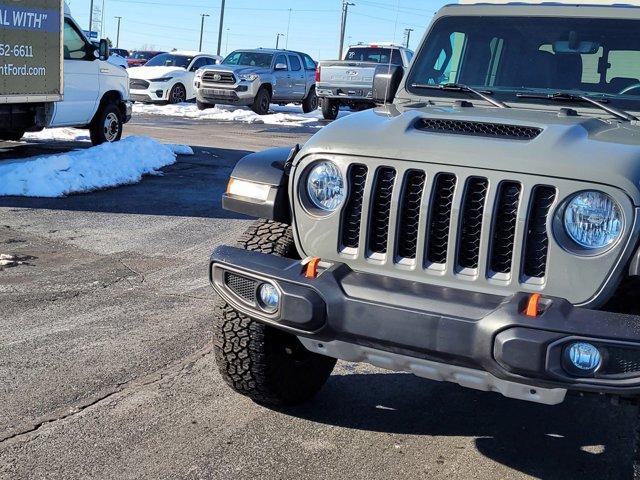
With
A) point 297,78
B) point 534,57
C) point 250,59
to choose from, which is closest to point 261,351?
point 534,57

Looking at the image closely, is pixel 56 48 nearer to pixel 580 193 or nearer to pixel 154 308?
pixel 154 308

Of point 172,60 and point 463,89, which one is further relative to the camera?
point 172,60

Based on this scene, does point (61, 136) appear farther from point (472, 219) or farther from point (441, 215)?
Result: point (472, 219)

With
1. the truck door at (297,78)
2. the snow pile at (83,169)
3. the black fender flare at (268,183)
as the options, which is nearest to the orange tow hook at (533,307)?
the black fender flare at (268,183)

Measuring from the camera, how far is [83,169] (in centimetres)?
1030

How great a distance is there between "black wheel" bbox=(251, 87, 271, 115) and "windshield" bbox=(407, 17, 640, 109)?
18.7 meters

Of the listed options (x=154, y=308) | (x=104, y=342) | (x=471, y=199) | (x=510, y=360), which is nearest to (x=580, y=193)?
(x=471, y=199)

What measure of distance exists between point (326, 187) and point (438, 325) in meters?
0.83

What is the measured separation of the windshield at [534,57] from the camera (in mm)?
4469

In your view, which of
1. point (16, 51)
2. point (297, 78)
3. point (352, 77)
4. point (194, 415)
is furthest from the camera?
point (297, 78)

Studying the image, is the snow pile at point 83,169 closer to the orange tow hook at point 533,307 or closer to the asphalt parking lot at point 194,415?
the asphalt parking lot at point 194,415

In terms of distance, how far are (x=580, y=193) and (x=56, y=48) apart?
10.1 m

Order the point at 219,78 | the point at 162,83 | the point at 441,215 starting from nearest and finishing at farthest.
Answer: the point at 441,215
the point at 219,78
the point at 162,83

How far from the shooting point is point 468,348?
303 centimetres
